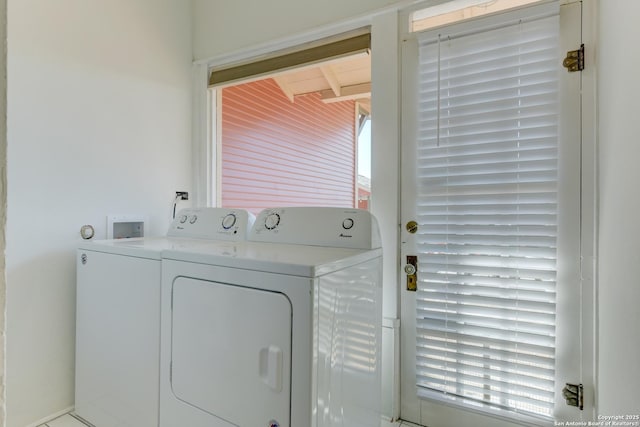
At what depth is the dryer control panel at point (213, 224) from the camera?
6.16 ft

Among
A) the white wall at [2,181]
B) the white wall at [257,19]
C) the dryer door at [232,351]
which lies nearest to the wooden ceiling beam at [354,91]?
the white wall at [257,19]

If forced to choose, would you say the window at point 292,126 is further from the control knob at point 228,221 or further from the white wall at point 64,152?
the control knob at point 228,221

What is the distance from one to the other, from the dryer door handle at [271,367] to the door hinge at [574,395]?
125 centimetres

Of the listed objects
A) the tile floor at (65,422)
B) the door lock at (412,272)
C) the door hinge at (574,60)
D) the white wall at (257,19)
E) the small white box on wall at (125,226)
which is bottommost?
the tile floor at (65,422)

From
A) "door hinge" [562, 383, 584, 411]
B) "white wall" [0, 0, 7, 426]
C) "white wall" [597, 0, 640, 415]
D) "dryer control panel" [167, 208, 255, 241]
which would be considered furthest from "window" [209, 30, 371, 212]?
"door hinge" [562, 383, 584, 411]

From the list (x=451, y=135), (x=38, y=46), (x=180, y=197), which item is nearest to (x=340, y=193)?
(x=180, y=197)

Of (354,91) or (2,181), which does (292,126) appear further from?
(2,181)

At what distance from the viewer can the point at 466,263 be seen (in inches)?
63.8

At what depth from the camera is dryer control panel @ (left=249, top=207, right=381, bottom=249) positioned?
60.3 inches

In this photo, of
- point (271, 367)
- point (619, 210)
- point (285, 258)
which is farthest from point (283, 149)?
point (619, 210)

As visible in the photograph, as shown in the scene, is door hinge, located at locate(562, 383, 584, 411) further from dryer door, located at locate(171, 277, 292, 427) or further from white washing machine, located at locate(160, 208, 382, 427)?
dryer door, located at locate(171, 277, 292, 427)

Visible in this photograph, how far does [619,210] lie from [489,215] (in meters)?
0.55

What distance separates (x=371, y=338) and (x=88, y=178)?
1.83 metres

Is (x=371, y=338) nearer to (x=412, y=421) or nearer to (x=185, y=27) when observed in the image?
(x=412, y=421)
